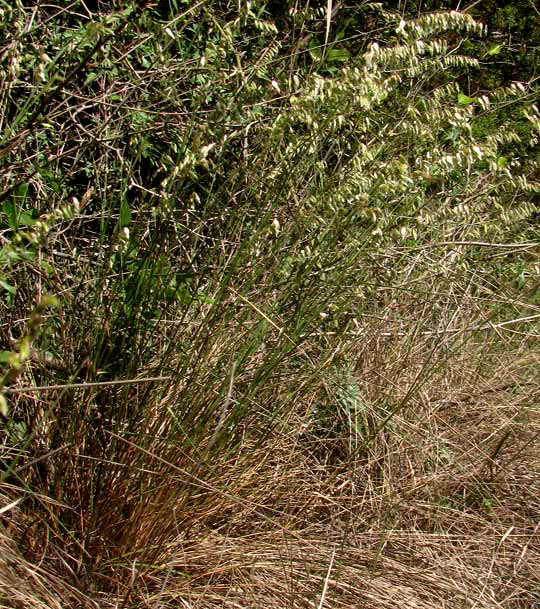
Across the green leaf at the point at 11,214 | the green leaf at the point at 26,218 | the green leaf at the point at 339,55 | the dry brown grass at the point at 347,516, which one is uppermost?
the green leaf at the point at 339,55

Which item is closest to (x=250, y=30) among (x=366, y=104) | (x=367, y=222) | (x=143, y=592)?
(x=367, y=222)

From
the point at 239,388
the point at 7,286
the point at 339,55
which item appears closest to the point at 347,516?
the point at 239,388

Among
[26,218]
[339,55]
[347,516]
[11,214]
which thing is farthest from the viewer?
[339,55]

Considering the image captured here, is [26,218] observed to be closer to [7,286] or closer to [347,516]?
[7,286]

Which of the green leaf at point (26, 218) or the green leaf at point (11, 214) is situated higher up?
the green leaf at point (11, 214)

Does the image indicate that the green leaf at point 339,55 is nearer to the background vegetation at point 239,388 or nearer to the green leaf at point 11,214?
the background vegetation at point 239,388

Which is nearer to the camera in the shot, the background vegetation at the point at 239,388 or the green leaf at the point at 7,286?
the green leaf at the point at 7,286

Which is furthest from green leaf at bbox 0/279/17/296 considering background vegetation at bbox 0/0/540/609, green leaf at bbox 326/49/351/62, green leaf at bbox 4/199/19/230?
green leaf at bbox 326/49/351/62

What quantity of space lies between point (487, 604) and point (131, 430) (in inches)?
37.8

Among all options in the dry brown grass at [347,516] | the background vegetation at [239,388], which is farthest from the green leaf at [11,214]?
the dry brown grass at [347,516]

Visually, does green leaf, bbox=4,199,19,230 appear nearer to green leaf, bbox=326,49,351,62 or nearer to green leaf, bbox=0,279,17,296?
green leaf, bbox=0,279,17,296

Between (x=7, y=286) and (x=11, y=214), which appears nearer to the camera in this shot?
(x=7, y=286)

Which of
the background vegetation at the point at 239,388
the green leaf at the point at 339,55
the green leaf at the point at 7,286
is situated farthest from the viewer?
the green leaf at the point at 339,55

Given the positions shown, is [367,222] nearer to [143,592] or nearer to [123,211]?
[123,211]
